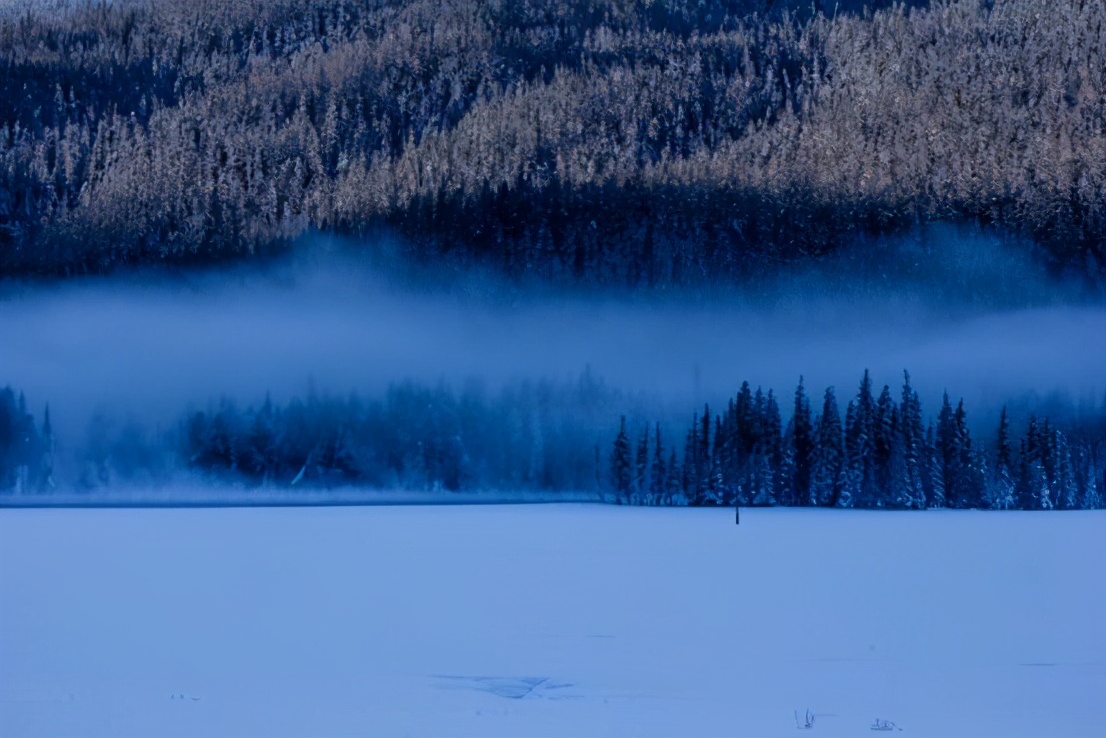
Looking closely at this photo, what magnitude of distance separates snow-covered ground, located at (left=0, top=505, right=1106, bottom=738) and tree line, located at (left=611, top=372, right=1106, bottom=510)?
15.7 ft

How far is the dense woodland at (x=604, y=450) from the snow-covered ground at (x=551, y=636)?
16.0 ft

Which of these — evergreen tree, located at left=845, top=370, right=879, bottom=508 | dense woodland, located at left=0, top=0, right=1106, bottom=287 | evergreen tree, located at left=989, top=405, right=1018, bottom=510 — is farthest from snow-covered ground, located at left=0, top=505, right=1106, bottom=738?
dense woodland, located at left=0, top=0, right=1106, bottom=287

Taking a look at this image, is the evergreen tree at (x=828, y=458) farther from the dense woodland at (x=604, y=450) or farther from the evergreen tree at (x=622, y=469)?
the evergreen tree at (x=622, y=469)

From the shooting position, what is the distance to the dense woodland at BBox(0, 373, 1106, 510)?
19.2 m

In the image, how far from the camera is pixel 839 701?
6352 millimetres

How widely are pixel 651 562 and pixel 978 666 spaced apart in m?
5.08

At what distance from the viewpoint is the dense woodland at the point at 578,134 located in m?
19.7

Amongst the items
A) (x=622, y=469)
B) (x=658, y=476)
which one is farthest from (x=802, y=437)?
(x=622, y=469)

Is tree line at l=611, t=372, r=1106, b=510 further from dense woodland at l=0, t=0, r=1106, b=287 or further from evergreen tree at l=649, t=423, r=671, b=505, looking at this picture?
dense woodland at l=0, t=0, r=1106, b=287

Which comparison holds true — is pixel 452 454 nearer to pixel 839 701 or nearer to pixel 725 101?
pixel 725 101

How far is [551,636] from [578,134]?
13209mm

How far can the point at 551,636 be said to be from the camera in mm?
8062

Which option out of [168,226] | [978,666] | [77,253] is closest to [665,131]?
[168,226]

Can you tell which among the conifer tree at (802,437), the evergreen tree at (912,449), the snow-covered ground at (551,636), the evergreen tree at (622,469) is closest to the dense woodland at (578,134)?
the conifer tree at (802,437)
